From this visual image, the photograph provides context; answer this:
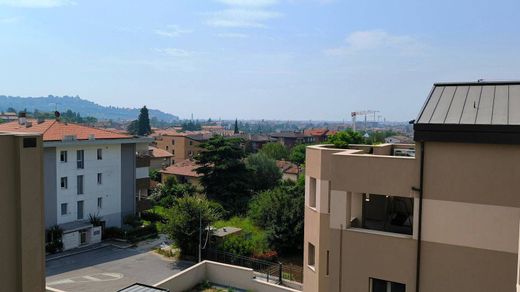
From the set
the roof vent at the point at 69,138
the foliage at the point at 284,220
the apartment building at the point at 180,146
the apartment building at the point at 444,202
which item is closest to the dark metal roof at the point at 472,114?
the apartment building at the point at 444,202

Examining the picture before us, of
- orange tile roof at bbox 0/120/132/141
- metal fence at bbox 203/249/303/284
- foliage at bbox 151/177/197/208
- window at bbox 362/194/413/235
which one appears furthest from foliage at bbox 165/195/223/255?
window at bbox 362/194/413/235

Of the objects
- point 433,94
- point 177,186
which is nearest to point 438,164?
point 433,94

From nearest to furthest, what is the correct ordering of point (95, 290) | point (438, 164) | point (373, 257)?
point (438, 164) → point (373, 257) → point (95, 290)

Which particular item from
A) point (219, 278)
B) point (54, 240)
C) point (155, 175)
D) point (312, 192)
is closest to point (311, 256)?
point (312, 192)

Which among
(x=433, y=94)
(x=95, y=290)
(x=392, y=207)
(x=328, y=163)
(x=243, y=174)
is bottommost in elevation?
(x=95, y=290)

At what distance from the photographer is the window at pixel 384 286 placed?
9.84m

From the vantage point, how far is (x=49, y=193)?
30.0m

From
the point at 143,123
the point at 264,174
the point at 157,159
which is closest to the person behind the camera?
the point at 264,174

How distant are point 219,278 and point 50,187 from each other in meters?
14.3

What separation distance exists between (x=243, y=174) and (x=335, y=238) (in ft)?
111

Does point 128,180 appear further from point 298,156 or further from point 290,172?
point 298,156

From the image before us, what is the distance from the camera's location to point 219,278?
78.8 ft

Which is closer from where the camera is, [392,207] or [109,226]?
[392,207]

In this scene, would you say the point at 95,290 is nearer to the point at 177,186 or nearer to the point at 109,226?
the point at 109,226
